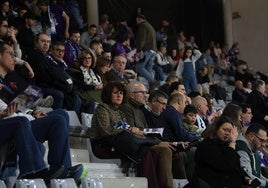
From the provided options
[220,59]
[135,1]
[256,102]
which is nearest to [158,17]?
[135,1]

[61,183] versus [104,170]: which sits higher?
[61,183]

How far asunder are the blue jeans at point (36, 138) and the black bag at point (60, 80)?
233cm

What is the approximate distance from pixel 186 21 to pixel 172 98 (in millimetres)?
10285

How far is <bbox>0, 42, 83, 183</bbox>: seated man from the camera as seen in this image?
4.20 m

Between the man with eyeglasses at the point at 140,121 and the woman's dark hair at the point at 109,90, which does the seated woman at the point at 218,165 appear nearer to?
the man with eyeglasses at the point at 140,121

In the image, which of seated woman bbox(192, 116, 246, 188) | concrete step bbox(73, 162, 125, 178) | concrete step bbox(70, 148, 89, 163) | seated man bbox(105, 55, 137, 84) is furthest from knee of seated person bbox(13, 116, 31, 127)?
seated man bbox(105, 55, 137, 84)

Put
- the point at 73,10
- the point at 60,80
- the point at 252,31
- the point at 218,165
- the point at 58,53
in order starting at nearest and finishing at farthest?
the point at 218,165 → the point at 60,80 → the point at 58,53 → the point at 73,10 → the point at 252,31

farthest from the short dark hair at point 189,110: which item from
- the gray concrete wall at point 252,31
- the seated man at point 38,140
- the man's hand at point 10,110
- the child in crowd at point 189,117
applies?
the gray concrete wall at point 252,31

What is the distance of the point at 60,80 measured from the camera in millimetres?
6977

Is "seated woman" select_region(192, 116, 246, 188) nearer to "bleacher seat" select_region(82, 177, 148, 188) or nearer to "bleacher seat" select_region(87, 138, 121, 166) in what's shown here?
"bleacher seat" select_region(82, 177, 148, 188)

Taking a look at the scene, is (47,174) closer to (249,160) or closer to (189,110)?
(249,160)

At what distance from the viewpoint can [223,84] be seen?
47.3ft

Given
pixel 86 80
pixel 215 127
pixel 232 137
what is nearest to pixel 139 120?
pixel 215 127

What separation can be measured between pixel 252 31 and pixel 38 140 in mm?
13156
